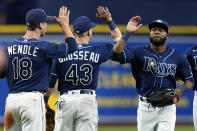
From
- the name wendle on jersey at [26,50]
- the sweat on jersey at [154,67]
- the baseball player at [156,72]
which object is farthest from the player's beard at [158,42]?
the name wendle on jersey at [26,50]

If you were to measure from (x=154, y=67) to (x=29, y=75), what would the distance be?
1.51m

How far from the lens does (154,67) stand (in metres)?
6.82

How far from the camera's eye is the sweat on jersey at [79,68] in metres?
6.82

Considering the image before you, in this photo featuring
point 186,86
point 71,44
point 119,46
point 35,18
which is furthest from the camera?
point 186,86

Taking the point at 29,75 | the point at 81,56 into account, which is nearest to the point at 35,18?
the point at 29,75

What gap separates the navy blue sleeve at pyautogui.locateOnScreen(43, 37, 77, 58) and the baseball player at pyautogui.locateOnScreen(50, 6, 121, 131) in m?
0.59

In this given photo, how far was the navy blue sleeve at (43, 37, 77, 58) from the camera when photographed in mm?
6195

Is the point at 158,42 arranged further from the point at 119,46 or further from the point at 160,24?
the point at 119,46

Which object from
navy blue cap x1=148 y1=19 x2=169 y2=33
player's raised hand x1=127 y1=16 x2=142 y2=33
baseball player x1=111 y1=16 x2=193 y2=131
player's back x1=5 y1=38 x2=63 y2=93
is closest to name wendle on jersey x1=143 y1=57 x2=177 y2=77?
baseball player x1=111 y1=16 x2=193 y2=131

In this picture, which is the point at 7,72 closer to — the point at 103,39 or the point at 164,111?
the point at 164,111

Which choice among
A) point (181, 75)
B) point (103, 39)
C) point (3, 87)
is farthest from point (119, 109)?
point (181, 75)

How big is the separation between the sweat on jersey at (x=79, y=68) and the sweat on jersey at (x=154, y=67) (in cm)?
41

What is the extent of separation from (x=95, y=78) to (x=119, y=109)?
4.88 meters

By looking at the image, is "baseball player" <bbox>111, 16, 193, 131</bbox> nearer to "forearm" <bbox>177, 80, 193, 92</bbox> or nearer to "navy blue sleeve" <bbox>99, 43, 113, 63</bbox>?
"forearm" <bbox>177, 80, 193, 92</bbox>
